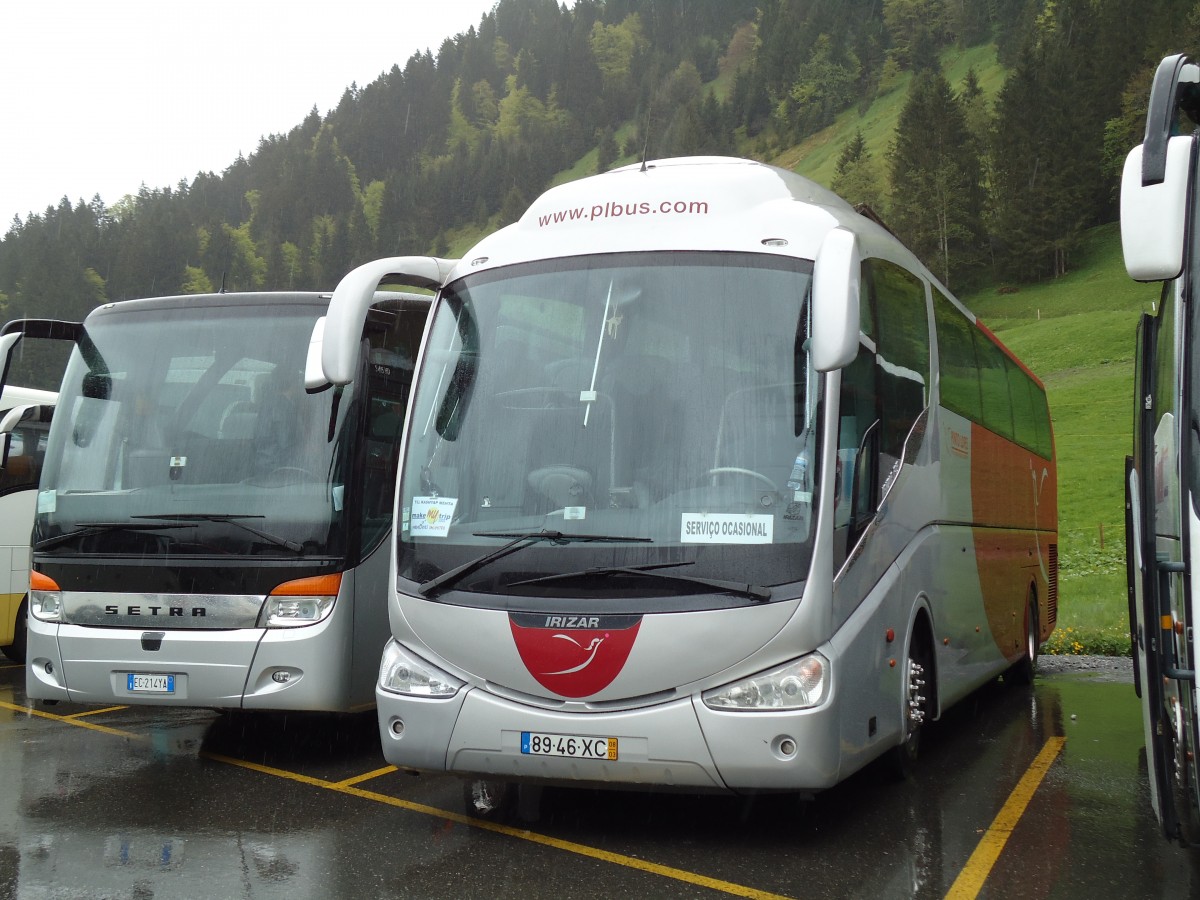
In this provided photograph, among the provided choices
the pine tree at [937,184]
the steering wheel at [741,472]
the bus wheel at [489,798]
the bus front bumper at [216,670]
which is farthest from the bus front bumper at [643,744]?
the pine tree at [937,184]

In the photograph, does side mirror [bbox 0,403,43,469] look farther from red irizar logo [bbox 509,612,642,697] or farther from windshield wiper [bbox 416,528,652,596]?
red irizar logo [bbox 509,612,642,697]

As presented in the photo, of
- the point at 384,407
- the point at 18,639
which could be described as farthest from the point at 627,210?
the point at 18,639

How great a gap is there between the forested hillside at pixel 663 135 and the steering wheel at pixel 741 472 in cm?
7928

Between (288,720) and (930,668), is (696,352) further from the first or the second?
(288,720)

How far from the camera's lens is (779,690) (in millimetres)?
5488

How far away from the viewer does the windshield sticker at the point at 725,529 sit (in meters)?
5.61

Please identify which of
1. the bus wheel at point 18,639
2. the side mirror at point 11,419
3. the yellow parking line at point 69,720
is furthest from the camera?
the bus wheel at point 18,639

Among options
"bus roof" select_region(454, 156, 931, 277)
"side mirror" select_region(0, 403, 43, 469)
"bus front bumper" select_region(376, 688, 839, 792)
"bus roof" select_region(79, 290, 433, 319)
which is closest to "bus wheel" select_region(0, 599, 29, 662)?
"side mirror" select_region(0, 403, 43, 469)

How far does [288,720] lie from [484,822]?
3804mm

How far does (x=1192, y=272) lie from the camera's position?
4.12 metres

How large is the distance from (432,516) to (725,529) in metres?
1.50

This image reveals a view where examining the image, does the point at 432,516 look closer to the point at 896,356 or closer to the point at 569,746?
the point at 569,746

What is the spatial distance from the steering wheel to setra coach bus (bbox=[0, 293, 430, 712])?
269cm

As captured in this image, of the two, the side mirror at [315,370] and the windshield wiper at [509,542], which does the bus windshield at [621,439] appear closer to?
the windshield wiper at [509,542]
